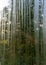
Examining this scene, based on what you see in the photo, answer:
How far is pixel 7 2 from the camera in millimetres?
2242

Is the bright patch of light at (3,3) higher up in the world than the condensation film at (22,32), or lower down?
higher up

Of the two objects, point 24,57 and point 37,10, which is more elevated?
point 37,10

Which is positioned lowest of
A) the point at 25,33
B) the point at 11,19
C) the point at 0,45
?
the point at 0,45

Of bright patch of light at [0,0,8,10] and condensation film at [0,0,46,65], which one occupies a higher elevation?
bright patch of light at [0,0,8,10]

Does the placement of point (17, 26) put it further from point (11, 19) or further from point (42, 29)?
point (42, 29)

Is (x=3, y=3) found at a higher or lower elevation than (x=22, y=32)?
higher

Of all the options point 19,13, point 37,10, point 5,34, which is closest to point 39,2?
point 37,10

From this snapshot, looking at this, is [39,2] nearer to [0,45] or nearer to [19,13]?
[19,13]

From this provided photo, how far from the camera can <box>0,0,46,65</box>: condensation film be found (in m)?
2.18

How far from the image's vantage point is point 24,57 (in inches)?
86.4

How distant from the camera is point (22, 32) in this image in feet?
7.24

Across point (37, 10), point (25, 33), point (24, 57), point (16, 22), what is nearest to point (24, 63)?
point (24, 57)

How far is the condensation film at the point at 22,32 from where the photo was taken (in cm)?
218

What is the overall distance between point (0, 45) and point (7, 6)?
0.46 metres
